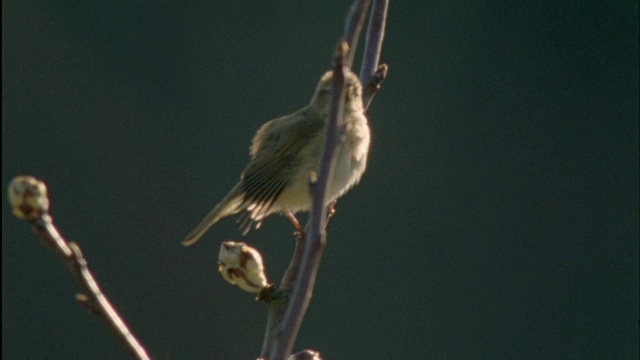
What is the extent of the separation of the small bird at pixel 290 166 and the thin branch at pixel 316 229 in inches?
63.9

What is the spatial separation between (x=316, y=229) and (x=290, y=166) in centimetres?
193

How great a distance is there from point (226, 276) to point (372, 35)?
1.74 ft

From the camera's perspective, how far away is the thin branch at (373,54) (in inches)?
68.2

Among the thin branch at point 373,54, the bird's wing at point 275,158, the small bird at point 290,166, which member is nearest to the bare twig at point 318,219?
the thin branch at point 373,54

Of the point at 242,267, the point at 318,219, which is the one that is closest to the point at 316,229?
the point at 318,219

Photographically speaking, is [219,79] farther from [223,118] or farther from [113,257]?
[113,257]

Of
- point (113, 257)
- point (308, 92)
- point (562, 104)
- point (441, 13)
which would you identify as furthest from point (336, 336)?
point (441, 13)

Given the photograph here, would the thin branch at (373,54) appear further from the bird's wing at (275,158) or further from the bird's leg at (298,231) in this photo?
the bird's wing at (275,158)

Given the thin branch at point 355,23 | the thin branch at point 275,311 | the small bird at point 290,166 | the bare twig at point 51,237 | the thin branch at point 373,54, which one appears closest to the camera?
the bare twig at point 51,237

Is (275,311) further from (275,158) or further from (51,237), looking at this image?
(275,158)

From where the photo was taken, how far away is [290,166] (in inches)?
121

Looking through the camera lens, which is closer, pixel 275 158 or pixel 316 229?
pixel 316 229

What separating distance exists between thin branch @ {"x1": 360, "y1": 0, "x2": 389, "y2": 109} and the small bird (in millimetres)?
879

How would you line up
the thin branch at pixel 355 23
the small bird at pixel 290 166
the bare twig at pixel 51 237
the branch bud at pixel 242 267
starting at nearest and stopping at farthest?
the bare twig at pixel 51 237, the thin branch at pixel 355 23, the branch bud at pixel 242 267, the small bird at pixel 290 166
